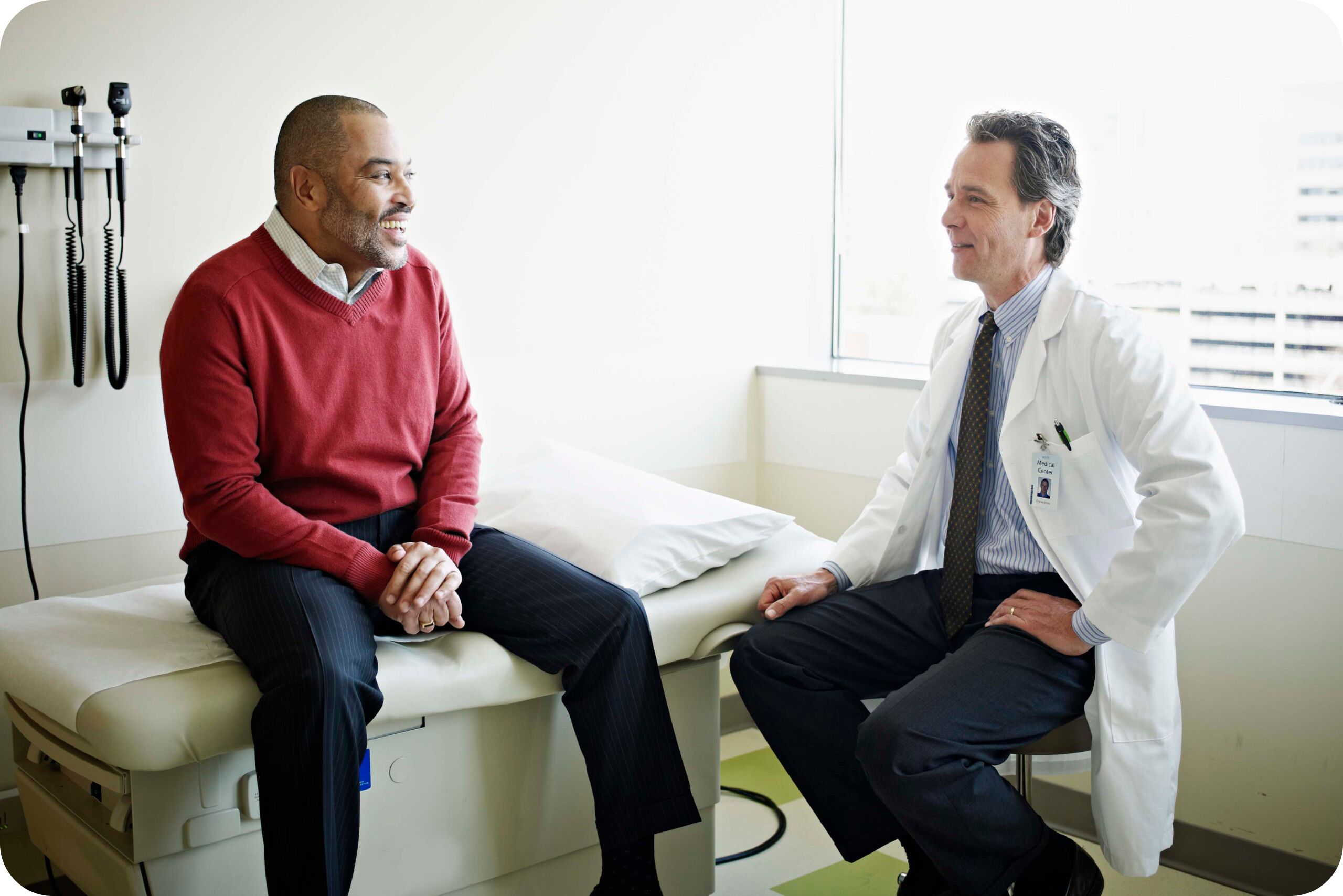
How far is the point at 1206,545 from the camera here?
1.64 m

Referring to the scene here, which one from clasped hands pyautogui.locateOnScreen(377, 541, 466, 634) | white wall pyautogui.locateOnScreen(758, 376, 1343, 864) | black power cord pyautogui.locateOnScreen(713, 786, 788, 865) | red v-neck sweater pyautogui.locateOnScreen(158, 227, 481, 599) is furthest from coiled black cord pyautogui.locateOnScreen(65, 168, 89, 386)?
white wall pyautogui.locateOnScreen(758, 376, 1343, 864)

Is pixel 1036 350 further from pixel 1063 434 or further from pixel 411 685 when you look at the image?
pixel 411 685

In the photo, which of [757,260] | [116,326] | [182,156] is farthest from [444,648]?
[757,260]

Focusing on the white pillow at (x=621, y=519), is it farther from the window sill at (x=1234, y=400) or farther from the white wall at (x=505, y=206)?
the window sill at (x=1234, y=400)

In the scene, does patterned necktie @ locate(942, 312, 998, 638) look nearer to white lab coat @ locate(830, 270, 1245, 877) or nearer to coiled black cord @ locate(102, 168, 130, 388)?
white lab coat @ locate(830, 270, 1245, 877)

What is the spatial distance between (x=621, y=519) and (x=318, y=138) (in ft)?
2.78

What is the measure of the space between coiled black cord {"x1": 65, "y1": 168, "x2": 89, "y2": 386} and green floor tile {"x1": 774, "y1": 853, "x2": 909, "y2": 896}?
1.70 meters

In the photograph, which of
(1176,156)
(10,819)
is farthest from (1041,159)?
(10,819)

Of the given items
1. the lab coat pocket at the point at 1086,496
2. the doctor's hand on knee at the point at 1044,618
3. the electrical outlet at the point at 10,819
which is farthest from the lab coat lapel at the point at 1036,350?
the electrical outlet at the point at 10,819

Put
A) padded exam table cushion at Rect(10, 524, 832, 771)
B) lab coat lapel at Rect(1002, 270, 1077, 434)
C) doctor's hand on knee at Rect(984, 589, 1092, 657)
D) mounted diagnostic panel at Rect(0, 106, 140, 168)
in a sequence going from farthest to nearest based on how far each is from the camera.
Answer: mounted diagnostic panel at Rect(0, 106, 140, 168)
lab coat lapel at Rect(1002, 270, 1077, 434)
doctor's hand on knee at Rect(984, 589, 1092, 657)
padded exam table cushion at Rect(10, 524, 832, 771)

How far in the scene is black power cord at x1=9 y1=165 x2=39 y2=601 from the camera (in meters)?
2.04

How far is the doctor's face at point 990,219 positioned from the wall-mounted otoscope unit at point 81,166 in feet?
5.04

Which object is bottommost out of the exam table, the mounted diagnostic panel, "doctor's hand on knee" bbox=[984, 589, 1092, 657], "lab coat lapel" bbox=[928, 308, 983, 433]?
the exam table

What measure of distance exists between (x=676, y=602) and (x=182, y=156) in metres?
1.32
